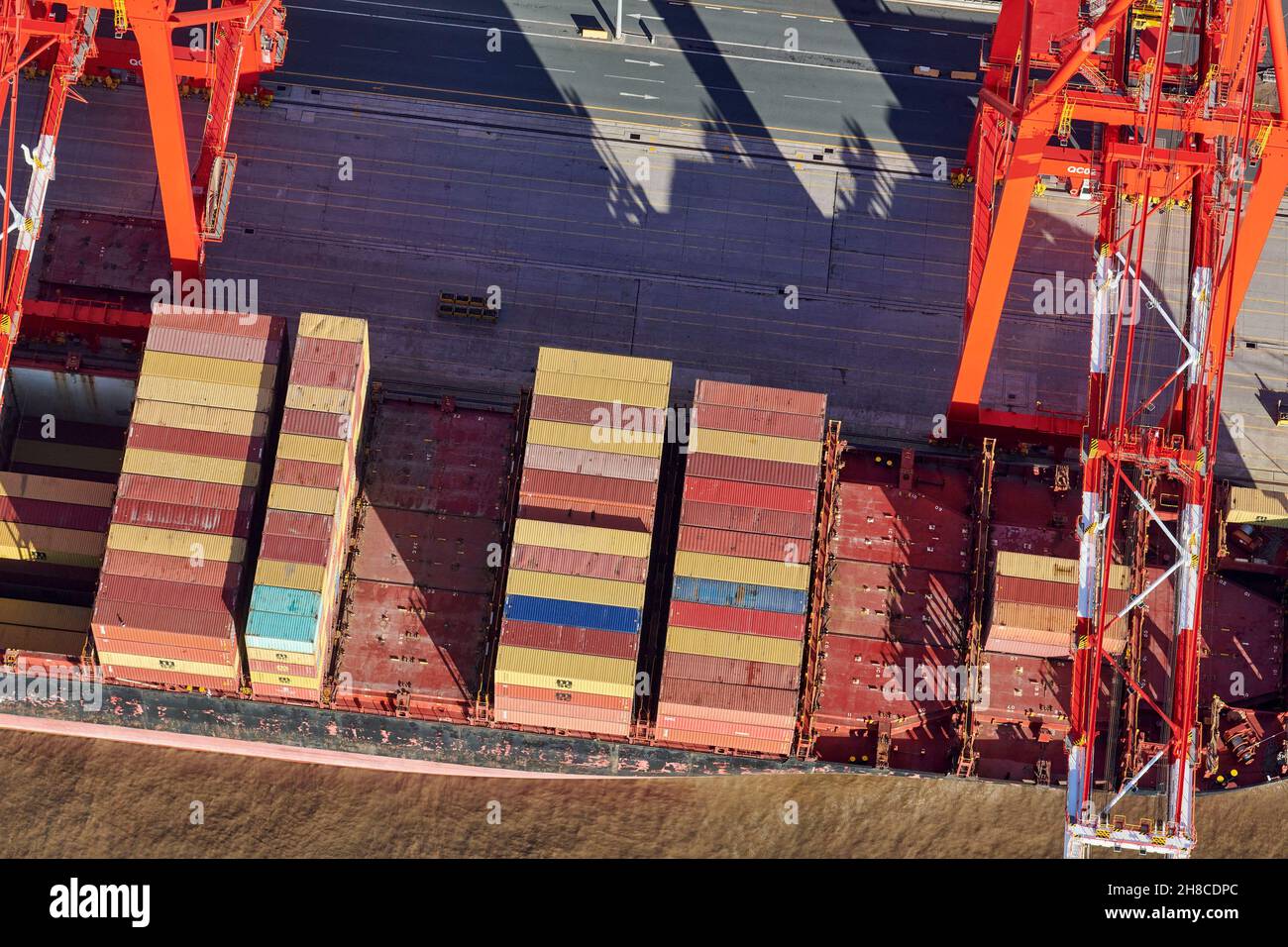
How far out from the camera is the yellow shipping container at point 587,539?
121812 mm

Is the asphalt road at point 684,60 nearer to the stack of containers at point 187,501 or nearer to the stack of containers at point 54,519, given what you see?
the stack of containers at point 187,501

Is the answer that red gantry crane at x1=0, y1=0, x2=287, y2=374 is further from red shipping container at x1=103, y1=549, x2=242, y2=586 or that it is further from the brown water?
the brown water

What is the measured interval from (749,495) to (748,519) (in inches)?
67.0


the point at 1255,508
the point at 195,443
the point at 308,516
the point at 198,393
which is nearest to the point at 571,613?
the point at 308,516

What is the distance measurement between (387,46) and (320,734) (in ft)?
197

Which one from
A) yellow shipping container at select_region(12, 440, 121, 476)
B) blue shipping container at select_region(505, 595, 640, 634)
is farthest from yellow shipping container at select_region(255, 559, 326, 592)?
yellow shipping container at select_region(12, 440, 121, 476)

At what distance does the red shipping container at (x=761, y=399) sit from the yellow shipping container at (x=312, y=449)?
83.0 feet

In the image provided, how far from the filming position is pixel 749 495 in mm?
123562

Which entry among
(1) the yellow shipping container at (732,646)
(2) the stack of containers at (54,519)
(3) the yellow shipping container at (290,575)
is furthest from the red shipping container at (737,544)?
(2) the stack of containers at (54,519)

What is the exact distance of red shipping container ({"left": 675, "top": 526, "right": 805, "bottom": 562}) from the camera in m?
122

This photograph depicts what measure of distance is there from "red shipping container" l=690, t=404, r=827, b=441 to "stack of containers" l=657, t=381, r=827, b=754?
0.07 meters

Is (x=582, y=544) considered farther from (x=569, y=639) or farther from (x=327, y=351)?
(x=327, y=351)

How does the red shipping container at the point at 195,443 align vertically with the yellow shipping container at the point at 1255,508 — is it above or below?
below

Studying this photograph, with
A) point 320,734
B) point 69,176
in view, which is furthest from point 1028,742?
point 69,176
